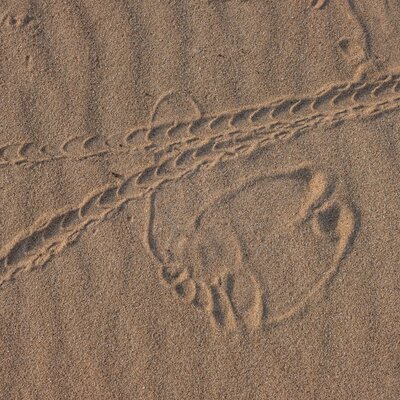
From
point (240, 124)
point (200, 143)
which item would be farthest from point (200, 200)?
point (240, 124)

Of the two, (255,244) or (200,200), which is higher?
(200,200)

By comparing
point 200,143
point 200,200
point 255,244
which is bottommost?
point 255,244

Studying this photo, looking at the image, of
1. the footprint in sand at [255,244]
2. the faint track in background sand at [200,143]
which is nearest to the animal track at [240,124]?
the faint track in background sand at [200,143]

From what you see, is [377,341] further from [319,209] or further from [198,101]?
[198,101]

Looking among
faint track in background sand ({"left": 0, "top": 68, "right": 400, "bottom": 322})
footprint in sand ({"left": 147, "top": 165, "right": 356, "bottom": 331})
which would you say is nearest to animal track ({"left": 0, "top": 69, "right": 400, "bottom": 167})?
faint track in background sand ({"left": 0, "top": 68, "right": 400, "bottom": 322})

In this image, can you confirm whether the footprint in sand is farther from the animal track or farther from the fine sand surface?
the animal track

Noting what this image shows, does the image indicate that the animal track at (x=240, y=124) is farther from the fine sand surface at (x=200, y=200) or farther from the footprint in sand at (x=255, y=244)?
the footprint in sand at (x=255, y=244)

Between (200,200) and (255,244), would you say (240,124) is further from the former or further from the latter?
(255,244)

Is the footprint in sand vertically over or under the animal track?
under
